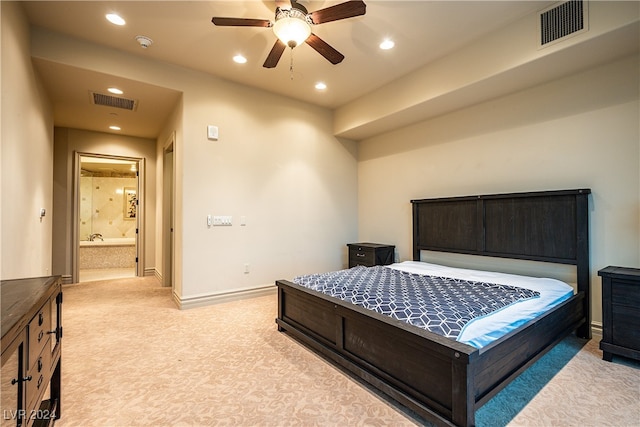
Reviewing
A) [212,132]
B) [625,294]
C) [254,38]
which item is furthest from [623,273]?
[212,132]

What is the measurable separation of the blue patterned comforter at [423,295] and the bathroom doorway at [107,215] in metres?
6.35

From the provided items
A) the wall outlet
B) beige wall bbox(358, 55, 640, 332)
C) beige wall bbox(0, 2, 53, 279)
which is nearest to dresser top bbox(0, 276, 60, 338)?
beige wall bbox(0, 2, 53, 279)

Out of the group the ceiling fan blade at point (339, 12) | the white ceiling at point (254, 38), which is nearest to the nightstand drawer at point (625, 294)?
the white ceiling at point (254, 38)

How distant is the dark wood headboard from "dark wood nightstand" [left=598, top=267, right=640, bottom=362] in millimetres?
454

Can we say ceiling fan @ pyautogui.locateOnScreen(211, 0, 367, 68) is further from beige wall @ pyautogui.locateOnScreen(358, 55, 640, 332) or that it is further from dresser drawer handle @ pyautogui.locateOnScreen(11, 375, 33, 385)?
dresser drawer handle @ pyautogui.locateOnScreen(11, 375, 33, 385)

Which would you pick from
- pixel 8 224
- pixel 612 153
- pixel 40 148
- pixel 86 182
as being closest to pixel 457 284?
pixel 612 153

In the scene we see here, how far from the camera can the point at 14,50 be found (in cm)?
238

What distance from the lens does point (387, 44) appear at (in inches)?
125

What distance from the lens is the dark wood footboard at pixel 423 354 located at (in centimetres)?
152

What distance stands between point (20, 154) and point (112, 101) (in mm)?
1758

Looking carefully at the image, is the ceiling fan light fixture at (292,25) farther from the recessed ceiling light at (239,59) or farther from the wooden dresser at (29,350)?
the wooden dresser at (29,350)

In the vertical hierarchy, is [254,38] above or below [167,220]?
above

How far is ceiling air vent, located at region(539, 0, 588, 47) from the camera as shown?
2.41 metres

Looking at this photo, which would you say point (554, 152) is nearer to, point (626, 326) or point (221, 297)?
point (626, 326)
